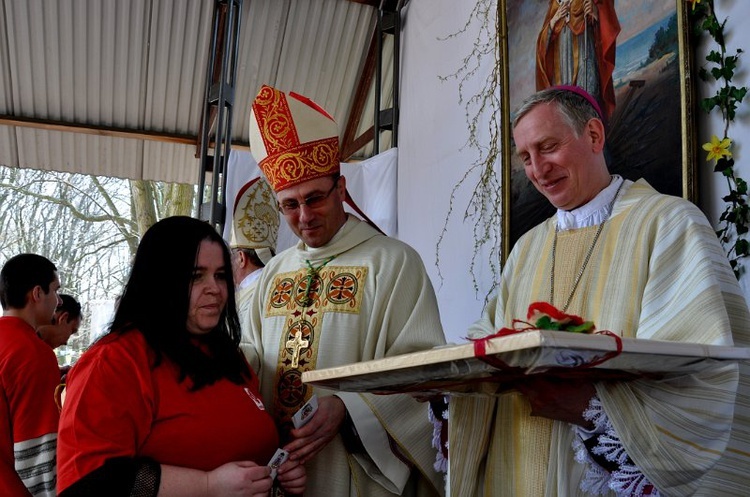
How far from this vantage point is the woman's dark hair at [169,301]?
2129mm

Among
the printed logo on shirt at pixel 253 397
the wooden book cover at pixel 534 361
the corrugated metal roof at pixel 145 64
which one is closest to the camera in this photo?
the wooden book cover at pixel 534 361

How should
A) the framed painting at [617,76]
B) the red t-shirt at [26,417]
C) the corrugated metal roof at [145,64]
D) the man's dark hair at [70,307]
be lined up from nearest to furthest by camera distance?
the framed painting at [617,76], the red t-shirt at [26,417], the man's dark hair at [70,307], the corrugated metal roof at [145,64]

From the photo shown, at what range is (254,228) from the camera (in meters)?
4.94

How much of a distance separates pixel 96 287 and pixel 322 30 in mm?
7045

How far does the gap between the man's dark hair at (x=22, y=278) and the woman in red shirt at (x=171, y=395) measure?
1.84m

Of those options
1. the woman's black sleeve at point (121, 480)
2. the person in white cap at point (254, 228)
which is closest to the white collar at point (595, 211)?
the woman's black sleeve at point (121, 480)

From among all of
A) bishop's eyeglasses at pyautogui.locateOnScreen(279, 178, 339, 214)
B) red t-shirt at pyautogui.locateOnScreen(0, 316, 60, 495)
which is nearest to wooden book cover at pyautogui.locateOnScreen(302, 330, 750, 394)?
bishop's eyeglasses at pyautogui.locateOnScreen(279, 178, 339, 214)

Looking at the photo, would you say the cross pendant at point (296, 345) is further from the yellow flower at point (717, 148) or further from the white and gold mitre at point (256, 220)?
the white and gold mitre at point (256, 220)

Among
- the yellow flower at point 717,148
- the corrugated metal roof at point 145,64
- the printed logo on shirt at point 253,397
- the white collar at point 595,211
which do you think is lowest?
the printed logo on shirt at point 253,397

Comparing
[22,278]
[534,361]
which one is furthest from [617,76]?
[22,278]

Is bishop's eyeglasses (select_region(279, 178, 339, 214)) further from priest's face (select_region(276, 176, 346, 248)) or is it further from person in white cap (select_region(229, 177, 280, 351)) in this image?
person in white cap (select_region(229, 177, 280, 351))

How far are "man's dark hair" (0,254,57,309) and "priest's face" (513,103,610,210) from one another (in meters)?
2.66

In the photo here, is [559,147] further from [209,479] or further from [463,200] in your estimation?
[463,200]

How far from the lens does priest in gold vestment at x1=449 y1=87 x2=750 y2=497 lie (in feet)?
5.26
